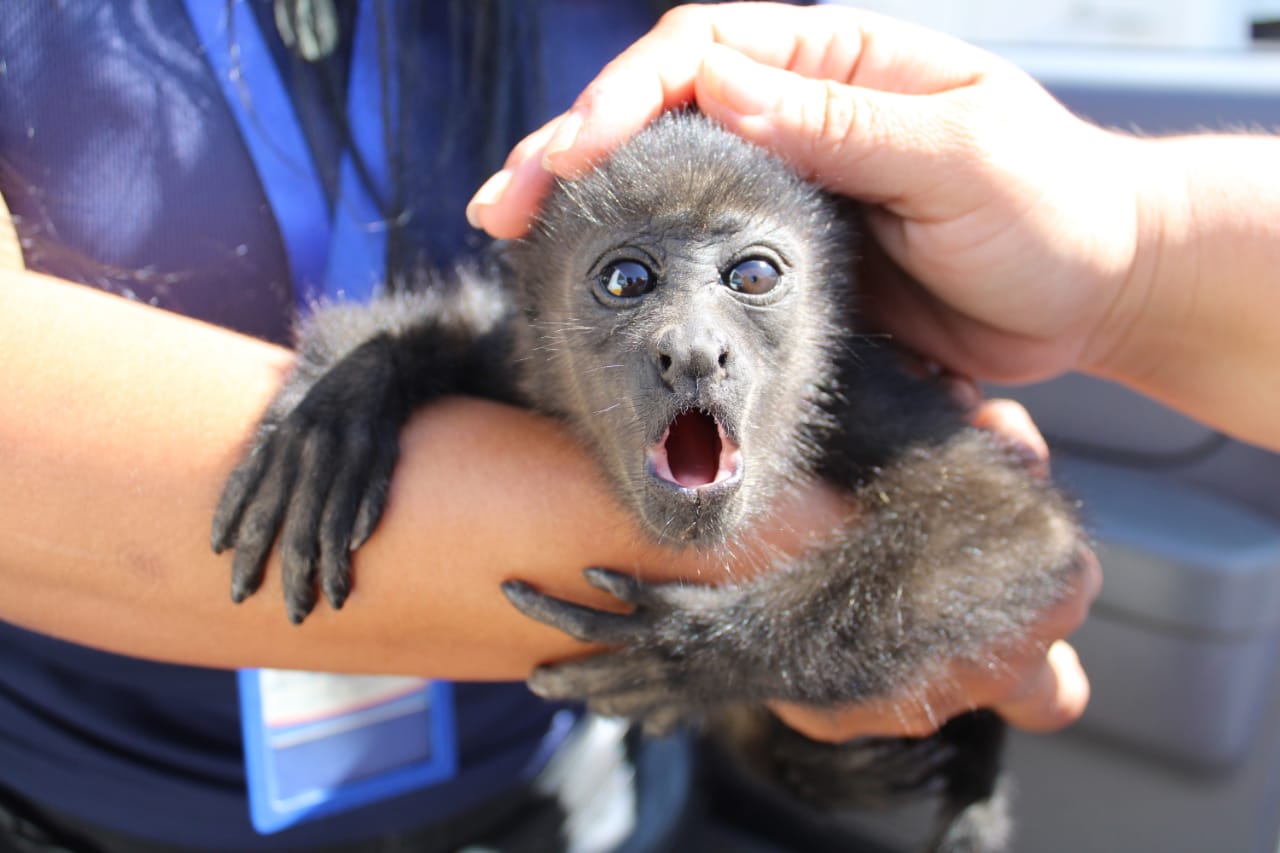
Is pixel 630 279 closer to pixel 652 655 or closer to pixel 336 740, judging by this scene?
pixel 652 655

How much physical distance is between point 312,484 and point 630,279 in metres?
0.48

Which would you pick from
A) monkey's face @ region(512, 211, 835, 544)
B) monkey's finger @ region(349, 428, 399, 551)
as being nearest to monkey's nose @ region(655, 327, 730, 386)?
monkey's face @ region(512, 211, 835, 544)

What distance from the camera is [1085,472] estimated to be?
2.49 m

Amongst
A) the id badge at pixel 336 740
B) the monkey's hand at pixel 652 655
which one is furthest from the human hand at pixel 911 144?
the id badge at pixel 336 740

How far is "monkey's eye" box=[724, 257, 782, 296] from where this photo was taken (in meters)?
1.40

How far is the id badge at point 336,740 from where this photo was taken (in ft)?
4.66

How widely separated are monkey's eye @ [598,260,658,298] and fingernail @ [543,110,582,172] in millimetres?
181

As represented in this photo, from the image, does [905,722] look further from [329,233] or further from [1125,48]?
[1125,48]

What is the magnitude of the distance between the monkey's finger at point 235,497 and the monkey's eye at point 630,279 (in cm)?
49

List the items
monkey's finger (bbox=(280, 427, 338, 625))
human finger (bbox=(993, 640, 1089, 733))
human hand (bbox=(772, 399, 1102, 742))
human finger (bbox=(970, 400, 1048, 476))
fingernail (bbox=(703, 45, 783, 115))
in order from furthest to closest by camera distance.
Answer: human finger (bbox=(970, 400, 1048, 476)) → human finger (bbox=(993, 640, 1089, 733)) → human hand (bbox=(772, 399, 1102, 742)) → fingernail (bbox=(703, 45, 783, 115)) → monkey's finger (bbox=(280, 427, 338, 625))

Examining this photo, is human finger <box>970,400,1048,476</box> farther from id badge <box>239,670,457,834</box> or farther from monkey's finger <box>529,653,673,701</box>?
id badge <box>239,670,457,834</box>

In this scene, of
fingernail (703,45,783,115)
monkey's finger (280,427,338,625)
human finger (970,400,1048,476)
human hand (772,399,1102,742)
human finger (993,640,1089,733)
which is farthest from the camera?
human finger (970,400,1048,476)

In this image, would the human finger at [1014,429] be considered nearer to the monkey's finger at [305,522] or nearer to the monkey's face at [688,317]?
the monkey's face at [688,317]

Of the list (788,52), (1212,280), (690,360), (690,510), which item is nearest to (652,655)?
(690,510)
